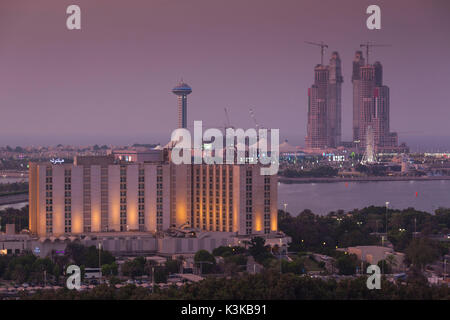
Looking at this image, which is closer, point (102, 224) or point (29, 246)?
point (29, 246)

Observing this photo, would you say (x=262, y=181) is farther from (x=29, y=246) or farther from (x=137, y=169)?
(x=29, y=246)

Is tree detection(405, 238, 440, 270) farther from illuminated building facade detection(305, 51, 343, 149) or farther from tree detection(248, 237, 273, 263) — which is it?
illuminated building facade detection(305, 51, 343, 149)

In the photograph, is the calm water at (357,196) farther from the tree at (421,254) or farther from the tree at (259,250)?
the tree at (421,254)

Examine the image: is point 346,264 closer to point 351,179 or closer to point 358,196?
point 358,196

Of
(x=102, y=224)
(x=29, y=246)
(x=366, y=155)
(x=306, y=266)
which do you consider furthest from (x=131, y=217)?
(x=366, y=155)

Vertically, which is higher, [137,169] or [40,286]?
[137,169]

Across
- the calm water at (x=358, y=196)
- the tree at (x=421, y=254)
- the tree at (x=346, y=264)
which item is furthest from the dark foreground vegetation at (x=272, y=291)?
the calm water at (x=358, y=196)

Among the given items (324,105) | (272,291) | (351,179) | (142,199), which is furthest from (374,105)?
(272,291)
